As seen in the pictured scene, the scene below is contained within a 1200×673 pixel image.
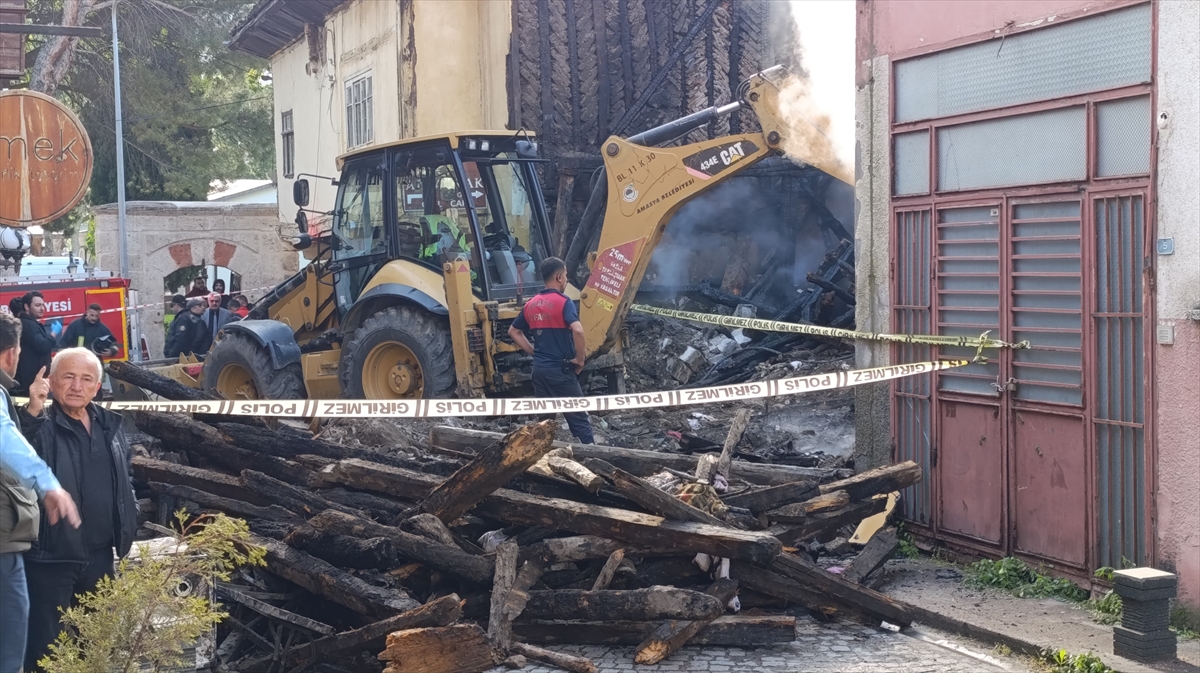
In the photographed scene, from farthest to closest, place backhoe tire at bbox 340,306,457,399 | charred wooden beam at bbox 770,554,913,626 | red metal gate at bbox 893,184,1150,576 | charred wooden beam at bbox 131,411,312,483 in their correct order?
backhoe tire at bbox 340,306,457,399 < charred wooden beam at bbox 131,411,312,483 < red metal gate at bbox 893,184,1150,576 < charred wooden beam at bbox 770,554,913,626


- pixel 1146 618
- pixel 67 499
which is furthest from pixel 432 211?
pixel 1146 618

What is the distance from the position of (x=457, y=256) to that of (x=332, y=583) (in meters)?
5.38

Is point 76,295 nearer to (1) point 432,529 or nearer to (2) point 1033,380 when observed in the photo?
(1) point 432,529

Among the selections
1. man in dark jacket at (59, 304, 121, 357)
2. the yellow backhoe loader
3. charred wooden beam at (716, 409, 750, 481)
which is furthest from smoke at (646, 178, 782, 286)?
charred wooden beam at (716, 409, 750, 481)

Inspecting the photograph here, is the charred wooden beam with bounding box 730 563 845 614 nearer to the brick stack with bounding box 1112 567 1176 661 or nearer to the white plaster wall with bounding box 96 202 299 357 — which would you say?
the brick stack with bounding box 1112 567 1176 661

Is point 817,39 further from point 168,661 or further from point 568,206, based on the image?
point 168,661

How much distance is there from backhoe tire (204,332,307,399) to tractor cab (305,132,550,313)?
1044mm

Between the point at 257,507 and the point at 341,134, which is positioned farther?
the point at 341,134

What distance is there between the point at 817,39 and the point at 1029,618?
10.5m

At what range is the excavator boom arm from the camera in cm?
994

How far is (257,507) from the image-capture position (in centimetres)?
680

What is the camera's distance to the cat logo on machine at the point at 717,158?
9.94 metres

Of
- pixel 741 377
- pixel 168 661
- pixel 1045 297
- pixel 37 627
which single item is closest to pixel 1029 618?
pixel 1045 297

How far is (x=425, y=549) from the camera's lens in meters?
5.86
